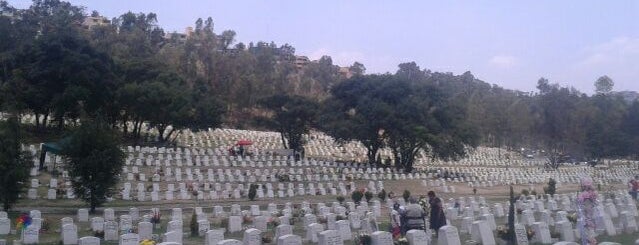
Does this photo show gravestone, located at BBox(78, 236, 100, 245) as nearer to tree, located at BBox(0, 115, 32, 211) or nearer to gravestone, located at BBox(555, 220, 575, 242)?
tree, located at BBox(0, 115, 32, 211)

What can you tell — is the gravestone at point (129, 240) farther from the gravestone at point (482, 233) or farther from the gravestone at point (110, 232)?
the gravestone at point (482, 233)

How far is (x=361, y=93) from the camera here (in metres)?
48.2

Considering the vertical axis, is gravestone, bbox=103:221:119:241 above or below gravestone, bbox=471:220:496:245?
below

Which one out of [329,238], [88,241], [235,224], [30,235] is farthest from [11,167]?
[329,238]

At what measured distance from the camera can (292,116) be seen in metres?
48.3

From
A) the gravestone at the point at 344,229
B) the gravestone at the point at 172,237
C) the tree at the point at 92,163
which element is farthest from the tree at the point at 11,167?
the gravestone at the point at 344,229

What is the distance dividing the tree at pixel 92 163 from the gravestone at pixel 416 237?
38.2 ft

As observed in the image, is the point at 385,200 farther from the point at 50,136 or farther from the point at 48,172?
the point at 50,136

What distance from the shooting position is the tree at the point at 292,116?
4831cm

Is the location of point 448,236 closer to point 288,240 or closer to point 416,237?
point 416,237

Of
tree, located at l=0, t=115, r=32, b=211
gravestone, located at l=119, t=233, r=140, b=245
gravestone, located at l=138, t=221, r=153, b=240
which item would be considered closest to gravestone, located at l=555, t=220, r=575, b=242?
gravestone, located at l=138, t=221, r=153, b=240

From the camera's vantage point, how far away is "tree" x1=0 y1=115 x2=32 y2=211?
65.7ft

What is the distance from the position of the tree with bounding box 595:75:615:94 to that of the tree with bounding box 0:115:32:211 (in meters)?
86.2

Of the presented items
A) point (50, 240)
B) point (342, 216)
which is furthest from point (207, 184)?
point (50, 240)
